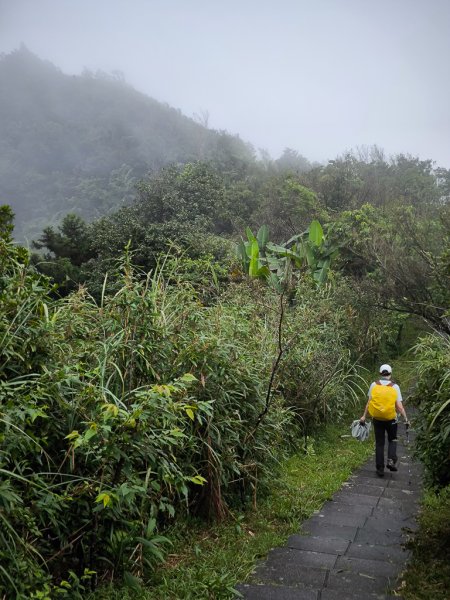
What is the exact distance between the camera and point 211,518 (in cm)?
489

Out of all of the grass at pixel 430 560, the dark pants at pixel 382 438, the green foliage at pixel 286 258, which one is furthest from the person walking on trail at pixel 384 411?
the green foliage at pixel 286 258

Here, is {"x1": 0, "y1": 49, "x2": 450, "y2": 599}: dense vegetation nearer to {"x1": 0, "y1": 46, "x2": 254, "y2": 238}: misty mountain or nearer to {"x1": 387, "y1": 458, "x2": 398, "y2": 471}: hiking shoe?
{"x1": 387, "y1": 458, "x2": 398, "y2": 471}: hiking shoe

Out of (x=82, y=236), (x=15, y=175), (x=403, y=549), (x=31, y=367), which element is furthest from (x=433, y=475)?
(x=15, y=175)

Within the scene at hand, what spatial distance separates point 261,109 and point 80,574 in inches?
4458

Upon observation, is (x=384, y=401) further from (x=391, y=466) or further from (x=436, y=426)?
(x=436, y=426)

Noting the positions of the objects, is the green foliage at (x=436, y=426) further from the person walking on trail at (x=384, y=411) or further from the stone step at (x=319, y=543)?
the person walking on trail at (x=384, y=411)

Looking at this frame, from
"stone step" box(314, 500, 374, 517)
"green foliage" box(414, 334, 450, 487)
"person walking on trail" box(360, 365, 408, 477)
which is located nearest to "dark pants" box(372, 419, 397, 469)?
"person walking on trail" box(360, 365, 408, 477)

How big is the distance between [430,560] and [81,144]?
6333 centimetres

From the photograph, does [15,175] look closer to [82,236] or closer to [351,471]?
[82,236]

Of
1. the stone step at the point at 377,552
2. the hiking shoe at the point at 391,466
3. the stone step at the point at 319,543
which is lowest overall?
the hiking shoe at the point at 391,466

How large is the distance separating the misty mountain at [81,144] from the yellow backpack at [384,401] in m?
31.8

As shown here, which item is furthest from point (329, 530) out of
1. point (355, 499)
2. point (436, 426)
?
point (436, 426)

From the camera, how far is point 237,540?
15.0ft

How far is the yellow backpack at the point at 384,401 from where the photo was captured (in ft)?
23.5
